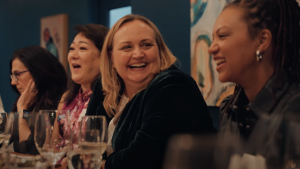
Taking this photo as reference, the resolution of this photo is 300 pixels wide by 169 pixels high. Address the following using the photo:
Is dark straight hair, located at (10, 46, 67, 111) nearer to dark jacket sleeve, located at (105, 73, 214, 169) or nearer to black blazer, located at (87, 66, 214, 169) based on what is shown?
black blazer, located at (87, 66, 214, 169)

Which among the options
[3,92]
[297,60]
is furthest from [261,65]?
[3,92]

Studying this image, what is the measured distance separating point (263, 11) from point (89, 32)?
154 centimetres

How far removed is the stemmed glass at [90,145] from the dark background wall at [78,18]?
1679 millimetres

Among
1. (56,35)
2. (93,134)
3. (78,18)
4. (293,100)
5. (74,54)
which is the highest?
(78,18)

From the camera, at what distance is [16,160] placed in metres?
0.96

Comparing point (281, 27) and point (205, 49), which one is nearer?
point (281, 27)

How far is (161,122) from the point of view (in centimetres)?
140

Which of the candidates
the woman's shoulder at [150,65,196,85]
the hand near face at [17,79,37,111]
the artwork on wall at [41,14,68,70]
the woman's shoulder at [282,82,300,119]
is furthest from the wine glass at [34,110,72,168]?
the artwork on wall at [41,14,68,70]

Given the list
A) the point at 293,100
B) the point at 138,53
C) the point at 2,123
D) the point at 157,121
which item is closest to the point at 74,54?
the point at 138,53

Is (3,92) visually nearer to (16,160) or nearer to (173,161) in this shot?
(16,160)

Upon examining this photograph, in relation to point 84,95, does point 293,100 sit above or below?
above

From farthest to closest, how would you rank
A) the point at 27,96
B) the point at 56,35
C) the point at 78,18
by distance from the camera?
the point at 56,35
the point at 78,18
the point at 27,96

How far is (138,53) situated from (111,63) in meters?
0.32

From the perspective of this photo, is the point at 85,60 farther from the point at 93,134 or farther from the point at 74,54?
the point at 93,134
